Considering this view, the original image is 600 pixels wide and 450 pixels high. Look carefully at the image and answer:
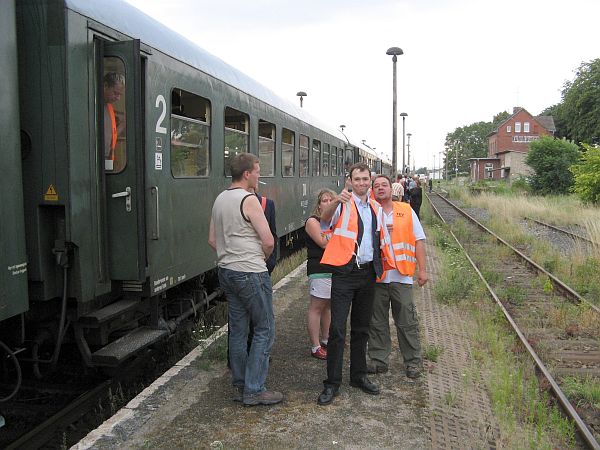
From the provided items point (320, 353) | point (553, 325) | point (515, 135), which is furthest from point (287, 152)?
point (515, 135)

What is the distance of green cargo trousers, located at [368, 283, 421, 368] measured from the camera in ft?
17.6

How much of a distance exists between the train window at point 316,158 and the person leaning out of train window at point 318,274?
7.47 metres

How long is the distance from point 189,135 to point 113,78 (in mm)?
1381

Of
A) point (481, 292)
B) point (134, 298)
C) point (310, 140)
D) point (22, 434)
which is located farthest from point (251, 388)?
point (310, 140)

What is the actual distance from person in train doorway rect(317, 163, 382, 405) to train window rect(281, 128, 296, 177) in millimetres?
5491

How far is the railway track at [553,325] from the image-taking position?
211 inches

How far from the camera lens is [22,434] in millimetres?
4691

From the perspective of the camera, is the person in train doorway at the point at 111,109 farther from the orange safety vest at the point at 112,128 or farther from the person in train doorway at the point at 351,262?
the person in train doorway at the point at 351,262

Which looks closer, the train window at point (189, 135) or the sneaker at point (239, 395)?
the sneaker at point (239, 395)

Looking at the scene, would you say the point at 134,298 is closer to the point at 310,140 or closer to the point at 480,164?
the point at 310,140

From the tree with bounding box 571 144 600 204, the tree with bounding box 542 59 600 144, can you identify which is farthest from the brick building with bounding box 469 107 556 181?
the tree with bounding box 571 144 600 204

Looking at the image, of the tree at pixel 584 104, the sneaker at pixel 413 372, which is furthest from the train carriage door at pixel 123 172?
the tree at pixel 584 104

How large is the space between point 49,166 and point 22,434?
7.03ft

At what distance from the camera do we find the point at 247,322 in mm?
4562
